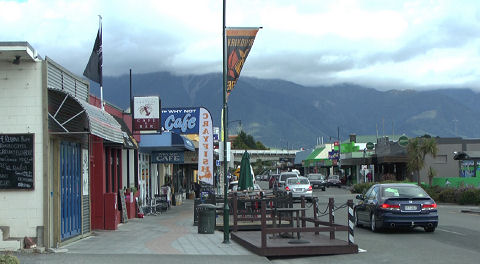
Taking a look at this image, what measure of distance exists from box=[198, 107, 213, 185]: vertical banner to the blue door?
7.36m

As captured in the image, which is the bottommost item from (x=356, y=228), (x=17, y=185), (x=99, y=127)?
(x=356, y=228)

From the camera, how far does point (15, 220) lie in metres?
14.4

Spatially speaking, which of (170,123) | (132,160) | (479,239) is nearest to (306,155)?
(170,123)

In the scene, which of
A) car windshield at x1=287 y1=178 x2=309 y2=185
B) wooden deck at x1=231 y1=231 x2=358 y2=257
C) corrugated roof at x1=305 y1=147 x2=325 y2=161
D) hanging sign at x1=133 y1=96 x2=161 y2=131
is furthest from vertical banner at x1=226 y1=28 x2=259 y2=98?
corrugated roof at x1=305 y1=147 x2=325 y2=161

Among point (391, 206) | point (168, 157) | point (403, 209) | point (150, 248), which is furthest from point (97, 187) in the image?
point (168, 157)

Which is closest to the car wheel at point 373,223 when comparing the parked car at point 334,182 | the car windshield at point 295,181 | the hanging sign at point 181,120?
the hanging sign at point 181,120

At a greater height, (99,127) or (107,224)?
(99,127)

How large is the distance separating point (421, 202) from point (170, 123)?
19.2 m

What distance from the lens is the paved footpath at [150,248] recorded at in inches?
532

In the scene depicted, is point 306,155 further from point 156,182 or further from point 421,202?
point 421,202

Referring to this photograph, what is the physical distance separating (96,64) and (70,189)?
18.6 ft

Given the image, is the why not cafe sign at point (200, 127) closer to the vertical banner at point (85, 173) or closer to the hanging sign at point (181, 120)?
the hanging sign at point (181, 120)

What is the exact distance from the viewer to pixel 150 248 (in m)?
15.7

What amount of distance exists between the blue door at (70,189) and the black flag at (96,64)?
3778 mm
